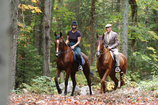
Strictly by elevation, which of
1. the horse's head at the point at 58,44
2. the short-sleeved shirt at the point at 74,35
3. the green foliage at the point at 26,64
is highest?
the short-sleeved shirt at the point at 74,35

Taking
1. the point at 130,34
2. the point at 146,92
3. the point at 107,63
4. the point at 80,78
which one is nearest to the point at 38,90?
the point at 107,63

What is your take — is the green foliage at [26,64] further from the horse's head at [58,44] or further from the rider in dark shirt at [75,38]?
the horse's head at [58,44]

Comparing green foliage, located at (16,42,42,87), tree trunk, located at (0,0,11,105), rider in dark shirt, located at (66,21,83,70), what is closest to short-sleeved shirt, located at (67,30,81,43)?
rider in dark shirt, located at (66,21,83,70)

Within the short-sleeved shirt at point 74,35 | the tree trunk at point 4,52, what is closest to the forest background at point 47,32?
the short-sleeved shirt at point 74,35

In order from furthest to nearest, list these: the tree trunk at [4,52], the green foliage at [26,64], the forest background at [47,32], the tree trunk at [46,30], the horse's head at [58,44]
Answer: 1. the green foliage at [26,64]
2. the tree trunk at [46,30]
3. the forest background at [47,32]
4. the horse's head at [58,44]
5. the tree trunk at [4,52]

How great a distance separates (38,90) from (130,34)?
1074 centimetres

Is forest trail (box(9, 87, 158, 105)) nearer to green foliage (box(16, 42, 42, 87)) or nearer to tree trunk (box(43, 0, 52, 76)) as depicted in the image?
tree trunk (box(43, 0, 52, 76))

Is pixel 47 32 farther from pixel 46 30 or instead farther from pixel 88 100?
pixel 88 100

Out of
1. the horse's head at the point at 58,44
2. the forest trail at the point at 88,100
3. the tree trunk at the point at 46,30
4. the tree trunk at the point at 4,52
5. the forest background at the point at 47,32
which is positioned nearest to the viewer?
the tree trunk at the point at 4,52

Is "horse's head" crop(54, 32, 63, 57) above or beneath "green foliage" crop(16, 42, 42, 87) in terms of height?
above

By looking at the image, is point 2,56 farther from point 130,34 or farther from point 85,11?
point 85,11

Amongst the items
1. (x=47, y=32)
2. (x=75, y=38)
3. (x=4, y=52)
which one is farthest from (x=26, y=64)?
(x=4, y=52)

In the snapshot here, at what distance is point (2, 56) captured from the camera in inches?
60.9

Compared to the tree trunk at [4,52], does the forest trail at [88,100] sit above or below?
below
